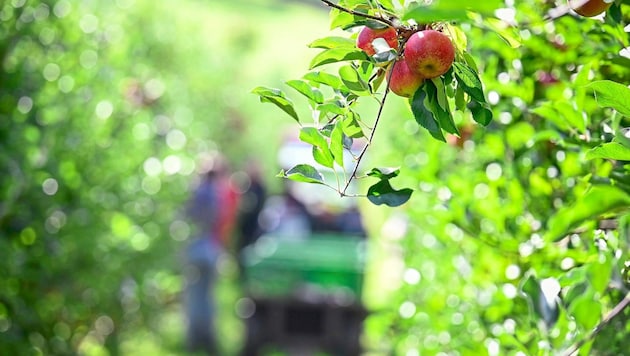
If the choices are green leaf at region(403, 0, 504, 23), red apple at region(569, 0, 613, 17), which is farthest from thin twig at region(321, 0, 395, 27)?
green leaf at region(403, 0, 504, 23)

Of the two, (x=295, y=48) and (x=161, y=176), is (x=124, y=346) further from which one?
(x=295, y=48)

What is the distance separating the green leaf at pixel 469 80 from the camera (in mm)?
998

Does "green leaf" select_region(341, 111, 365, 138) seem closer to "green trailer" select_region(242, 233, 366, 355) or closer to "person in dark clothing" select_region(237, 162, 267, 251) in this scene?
"green trailer" select_region(242, 233, 366, 355)

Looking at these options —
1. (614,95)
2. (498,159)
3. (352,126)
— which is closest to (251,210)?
(498,159)

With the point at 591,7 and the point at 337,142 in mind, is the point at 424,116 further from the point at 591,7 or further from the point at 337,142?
the point at 591,7

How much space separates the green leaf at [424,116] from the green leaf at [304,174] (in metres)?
0.13

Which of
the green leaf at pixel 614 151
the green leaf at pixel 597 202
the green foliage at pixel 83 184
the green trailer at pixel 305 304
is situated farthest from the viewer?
the green trailer at pixel 305 304

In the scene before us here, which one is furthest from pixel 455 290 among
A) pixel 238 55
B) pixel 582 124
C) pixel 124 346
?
pixel 238 55

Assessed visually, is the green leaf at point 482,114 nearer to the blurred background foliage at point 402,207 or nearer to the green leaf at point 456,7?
the blurred background foliage at point 402,207

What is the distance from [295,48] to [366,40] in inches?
777

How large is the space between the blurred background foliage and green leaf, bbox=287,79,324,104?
8.1 inches

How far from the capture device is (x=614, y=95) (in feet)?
2.97

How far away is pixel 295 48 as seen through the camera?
20.6 metres

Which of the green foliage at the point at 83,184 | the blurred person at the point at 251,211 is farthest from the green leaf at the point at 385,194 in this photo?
the blurred person at the point at 251,211
